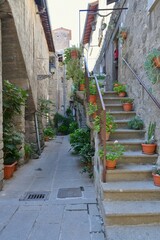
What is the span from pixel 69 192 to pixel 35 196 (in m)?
0.61

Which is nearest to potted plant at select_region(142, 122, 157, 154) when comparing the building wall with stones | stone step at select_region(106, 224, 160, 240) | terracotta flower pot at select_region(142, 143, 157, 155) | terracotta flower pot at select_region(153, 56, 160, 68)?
terracotta flower pot at select_region(142, 143, 157, 155)

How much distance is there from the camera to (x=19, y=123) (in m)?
6.59

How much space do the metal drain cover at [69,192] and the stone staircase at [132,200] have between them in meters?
1.00

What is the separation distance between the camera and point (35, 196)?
4.18 metres

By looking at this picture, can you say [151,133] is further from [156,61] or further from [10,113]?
[10,113]

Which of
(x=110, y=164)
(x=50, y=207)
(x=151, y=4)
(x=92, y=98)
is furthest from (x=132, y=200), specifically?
(x=151, y=4)

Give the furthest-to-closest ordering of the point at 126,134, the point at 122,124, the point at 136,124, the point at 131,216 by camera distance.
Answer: the point at 122,124 → the point at 136,124 → the point at 126,134 → the point at 131,216

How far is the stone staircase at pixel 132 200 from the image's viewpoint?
2.72 m

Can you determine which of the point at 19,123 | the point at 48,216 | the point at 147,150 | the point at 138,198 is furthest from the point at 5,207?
the point at 19,123

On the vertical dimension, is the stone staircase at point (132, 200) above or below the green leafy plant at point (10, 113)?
below

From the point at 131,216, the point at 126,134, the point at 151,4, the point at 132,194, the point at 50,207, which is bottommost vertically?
the point at 50,207

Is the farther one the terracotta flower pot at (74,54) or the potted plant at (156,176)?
the terracotta flower pot at (74,54)

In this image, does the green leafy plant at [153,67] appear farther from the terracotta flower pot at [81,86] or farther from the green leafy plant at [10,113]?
the green leafy plant at [10,113]

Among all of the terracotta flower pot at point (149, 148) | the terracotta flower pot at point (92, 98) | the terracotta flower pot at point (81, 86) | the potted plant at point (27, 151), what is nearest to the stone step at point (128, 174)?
the terracotta flower pot at point (149, 148)
